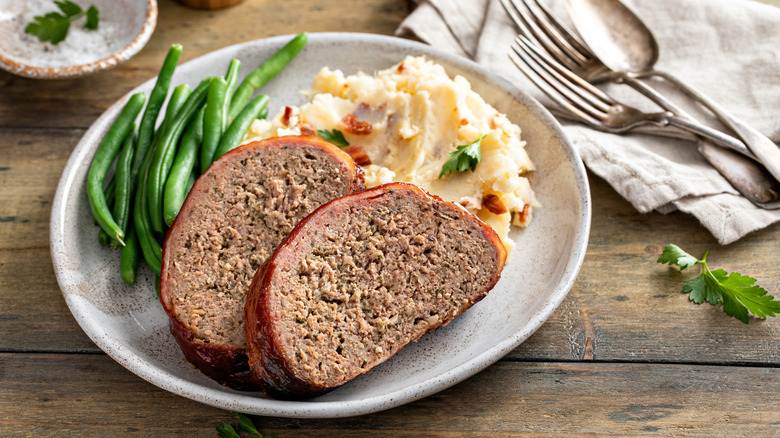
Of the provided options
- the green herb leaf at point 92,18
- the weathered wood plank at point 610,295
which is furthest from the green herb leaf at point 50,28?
the weathered wood plank at point 610,295

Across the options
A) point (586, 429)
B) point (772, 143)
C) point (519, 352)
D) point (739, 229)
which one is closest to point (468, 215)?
point (519, 352)

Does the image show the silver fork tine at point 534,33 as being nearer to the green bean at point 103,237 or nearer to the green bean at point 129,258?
the green bean at point 129,258

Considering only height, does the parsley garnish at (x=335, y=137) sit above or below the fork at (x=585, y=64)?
below

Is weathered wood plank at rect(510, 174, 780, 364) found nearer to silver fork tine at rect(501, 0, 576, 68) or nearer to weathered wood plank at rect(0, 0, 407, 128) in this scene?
silver fork tine at rect(501, 0, 576, 68)

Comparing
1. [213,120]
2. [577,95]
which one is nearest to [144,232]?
[213,120]

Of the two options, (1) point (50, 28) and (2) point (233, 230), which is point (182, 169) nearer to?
(2) point (233, 230)

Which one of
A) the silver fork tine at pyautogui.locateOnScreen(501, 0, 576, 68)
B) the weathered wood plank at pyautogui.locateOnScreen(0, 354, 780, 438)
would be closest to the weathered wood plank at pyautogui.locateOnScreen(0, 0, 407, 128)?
the silver fork tine at pyautogui.locateOnScreen(501, 0, 576, 68)
